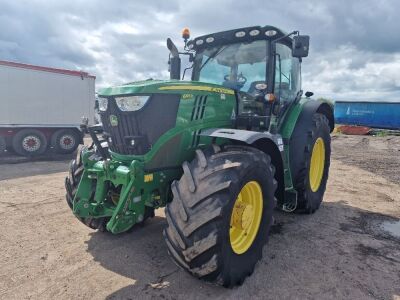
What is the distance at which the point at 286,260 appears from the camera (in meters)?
3.79

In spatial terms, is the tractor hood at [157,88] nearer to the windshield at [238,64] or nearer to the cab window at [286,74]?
the windshield at [238,64]

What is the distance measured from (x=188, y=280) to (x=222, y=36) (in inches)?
128

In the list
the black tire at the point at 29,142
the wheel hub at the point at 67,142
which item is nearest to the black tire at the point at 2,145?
the black tire at the point at 29,142

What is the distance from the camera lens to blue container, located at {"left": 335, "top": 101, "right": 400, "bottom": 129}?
24125 millimetres

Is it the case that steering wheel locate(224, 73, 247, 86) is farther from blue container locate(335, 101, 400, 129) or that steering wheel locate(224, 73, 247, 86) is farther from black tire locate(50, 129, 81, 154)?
blue container locate(335, 101, 400, 129)

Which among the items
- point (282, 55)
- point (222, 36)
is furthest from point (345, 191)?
point (222, 36)

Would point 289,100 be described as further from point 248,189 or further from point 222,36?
point 248,189

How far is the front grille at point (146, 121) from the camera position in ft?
11.4

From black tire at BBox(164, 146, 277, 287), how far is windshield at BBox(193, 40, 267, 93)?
71.6 inches

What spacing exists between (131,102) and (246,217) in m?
1.60

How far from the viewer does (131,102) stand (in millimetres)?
3482

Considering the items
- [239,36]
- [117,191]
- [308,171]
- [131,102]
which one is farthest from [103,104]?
[308,171]

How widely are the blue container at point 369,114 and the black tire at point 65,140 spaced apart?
806 inches

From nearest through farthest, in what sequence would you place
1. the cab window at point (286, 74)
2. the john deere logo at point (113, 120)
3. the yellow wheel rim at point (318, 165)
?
the john deere logo at point (113, 120), the cab window at point (286, 74), the yellow wheel rim at point (318, 165)
